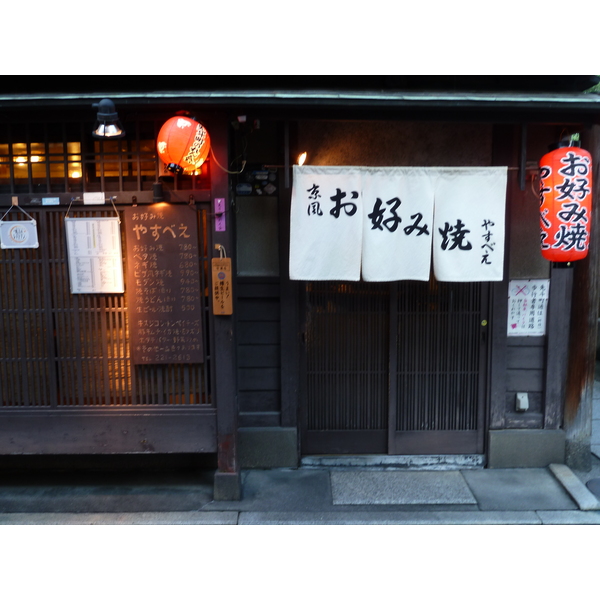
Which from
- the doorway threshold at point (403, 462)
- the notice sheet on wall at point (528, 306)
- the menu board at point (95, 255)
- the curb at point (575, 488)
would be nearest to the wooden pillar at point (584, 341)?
the curb at point (575, 488)

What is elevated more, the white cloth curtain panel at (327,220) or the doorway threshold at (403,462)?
the white cloth curtain panel at (327,220)

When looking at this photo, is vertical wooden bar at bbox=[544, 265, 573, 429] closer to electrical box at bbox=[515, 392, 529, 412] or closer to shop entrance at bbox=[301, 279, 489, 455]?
electrical box at bbox=[515, 392, 529, 412]

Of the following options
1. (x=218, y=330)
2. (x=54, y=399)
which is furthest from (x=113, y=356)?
(x=218, y=330)

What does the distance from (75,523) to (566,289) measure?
23.2 feet

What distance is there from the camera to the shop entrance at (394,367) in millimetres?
6977

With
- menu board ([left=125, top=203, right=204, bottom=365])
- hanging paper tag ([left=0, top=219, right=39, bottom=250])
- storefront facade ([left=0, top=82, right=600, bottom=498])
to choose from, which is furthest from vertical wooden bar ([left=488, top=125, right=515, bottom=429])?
hanging paper tag ([left=0, top=219, right=39, bottom=250])

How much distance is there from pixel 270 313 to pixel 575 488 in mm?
4636

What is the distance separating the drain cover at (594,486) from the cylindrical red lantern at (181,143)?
6.51m

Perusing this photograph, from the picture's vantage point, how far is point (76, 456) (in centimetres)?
698

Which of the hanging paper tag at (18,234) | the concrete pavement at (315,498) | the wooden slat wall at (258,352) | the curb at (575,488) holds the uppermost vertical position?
the hanging paper tag at (18,234)

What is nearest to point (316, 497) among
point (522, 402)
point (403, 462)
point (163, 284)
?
point (403, 462)

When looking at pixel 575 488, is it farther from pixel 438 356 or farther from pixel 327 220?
pixel 327 220

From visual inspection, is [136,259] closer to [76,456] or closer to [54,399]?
[54,399]

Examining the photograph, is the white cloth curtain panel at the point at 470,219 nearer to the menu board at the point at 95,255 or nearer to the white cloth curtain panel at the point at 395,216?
the white cloth curtain panel at the point at 395,216
